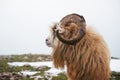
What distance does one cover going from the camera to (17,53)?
6695mm

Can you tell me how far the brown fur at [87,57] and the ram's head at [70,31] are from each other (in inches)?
3.3

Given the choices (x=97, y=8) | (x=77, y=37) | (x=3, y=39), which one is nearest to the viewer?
(x=77, y=37)

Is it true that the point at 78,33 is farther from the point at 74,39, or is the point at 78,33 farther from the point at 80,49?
the point at 80,49

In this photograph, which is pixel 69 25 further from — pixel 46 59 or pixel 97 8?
pixel 46 59

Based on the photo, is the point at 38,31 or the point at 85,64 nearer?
the point at 85,64

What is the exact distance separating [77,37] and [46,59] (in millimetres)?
3270

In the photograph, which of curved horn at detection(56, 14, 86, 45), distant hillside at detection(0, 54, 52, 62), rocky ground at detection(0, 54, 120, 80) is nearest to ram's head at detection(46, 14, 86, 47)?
curved horn at detection(56, 14, 86, 45)

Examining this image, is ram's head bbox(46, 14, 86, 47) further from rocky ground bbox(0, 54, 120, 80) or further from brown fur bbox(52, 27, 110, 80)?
rocky ground bbox(0, 54, 120, 80)

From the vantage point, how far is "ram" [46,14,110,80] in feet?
11.6

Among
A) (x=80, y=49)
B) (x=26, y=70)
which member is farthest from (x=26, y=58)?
(x=80, y=49)

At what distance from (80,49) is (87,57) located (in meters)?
0.11

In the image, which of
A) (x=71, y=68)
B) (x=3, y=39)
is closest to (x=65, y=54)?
(x=71, y=68)

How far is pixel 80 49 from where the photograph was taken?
11.8 feet

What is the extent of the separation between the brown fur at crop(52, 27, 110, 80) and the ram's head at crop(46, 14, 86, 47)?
0.08 meters
